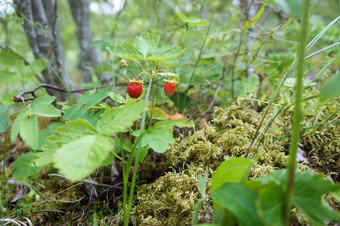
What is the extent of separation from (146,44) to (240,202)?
2.77ft

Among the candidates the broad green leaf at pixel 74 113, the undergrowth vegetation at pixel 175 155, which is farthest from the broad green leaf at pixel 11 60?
the broad green leaf at pixel 74 113

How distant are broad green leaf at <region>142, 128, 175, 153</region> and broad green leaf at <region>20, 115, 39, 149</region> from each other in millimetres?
461

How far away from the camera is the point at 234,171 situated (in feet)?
2.27

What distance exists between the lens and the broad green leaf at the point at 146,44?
43.8 inches

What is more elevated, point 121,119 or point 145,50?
point 145,50

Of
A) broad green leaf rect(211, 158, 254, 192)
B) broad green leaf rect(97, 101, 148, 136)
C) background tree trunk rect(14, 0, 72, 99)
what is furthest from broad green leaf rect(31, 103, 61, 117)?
background tree trunk rect(14, 0, 72, 99)

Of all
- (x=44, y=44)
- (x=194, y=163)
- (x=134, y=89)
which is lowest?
(x=194, y=163)

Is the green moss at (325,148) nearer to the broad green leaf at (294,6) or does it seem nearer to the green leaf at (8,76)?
the broad green leaf at (294,6)

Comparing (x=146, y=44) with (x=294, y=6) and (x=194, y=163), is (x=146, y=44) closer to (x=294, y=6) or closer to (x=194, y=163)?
(x=194, y=163)

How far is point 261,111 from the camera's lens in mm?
1521

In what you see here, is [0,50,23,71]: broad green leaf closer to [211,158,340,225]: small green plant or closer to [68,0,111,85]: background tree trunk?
[68,0,111,85]: background tree trunk

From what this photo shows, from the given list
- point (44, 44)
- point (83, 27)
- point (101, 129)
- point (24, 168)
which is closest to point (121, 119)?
point (101, 129)

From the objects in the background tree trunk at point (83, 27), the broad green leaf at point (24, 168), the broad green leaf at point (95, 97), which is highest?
the background tree trunk at point (83, 27)

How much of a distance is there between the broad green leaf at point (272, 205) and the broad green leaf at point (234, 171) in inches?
4.1
